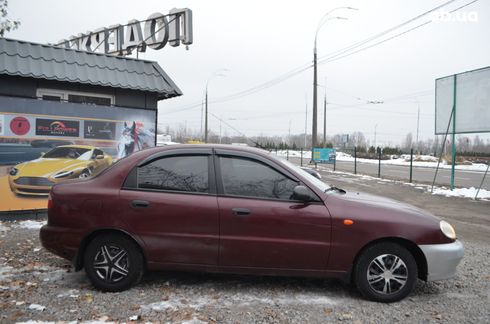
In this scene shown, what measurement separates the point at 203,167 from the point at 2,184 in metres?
4.81

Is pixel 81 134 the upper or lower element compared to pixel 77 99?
lower

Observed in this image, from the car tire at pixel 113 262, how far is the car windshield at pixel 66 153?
4023 mm

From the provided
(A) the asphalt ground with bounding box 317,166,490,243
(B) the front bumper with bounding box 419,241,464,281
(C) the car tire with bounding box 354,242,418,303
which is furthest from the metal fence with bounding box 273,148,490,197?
(C) the car tire with bounding box 354,242,418,303

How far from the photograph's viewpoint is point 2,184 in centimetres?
693

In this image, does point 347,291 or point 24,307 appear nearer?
point 24,307

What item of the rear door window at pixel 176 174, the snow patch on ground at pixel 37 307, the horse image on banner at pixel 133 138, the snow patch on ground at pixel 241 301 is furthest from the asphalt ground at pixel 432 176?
the snow patch on ground at pixel 37 307

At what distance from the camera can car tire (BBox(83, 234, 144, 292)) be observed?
4012 mm

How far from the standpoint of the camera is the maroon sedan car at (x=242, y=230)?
3.90 m

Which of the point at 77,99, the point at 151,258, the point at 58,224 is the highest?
the point at 77,99

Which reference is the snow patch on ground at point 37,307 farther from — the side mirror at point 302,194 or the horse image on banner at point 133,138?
the horse image on banner at point 133,138

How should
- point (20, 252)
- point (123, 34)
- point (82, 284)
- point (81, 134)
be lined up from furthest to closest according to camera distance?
point (123, 34) → point (81, 134) → point (20, 252) → point (82, 284)

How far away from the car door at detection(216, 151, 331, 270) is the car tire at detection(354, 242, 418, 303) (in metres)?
0.41

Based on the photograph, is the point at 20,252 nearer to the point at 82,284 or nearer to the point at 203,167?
the point at 82,284

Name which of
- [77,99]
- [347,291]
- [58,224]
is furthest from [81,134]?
[347,291]
